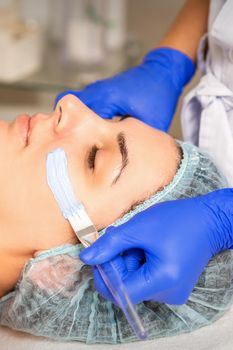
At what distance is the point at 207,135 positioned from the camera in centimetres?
151

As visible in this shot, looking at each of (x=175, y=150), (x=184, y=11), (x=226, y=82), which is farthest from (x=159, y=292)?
(x=184, y=11)

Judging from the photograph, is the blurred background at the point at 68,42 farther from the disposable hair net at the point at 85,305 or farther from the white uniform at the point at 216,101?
the disposable hair net at the point at 85,305

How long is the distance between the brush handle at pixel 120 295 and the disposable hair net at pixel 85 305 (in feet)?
0.40

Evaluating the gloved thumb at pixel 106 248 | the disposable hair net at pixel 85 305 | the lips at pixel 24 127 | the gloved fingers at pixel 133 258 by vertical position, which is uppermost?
the lips at pixel 24 127

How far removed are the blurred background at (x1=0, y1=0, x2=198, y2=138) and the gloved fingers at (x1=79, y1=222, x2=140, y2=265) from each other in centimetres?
138

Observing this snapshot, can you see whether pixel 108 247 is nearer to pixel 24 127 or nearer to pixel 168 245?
pixel 168 245

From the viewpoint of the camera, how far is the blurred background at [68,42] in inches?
94.1

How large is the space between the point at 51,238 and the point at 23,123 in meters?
0.29

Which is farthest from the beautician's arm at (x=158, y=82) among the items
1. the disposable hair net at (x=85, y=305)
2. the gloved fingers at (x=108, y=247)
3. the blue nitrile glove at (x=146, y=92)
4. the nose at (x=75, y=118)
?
the gloved fingers at (x=108, y=247)

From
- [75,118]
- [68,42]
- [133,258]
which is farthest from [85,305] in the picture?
[68,42]

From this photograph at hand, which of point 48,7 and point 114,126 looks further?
point 48,7

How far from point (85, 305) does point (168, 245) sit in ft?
0.85

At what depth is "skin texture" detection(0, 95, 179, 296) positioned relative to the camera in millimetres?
1228

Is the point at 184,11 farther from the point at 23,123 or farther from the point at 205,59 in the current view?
the point at 23,123
